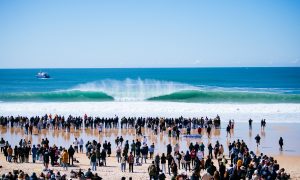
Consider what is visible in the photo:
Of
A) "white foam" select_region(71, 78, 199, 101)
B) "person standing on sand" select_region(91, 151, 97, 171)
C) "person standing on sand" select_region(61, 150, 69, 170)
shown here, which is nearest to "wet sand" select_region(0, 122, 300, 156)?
"person standing on sand" select_region(91, 151, 97, 171)

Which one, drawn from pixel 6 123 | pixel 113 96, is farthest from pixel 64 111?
pixel 113 96

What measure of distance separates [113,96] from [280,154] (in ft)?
139

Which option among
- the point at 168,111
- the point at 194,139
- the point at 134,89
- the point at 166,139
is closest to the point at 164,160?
the point at 166,139

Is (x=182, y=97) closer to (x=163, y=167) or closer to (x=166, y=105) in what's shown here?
(x=166, y=105)

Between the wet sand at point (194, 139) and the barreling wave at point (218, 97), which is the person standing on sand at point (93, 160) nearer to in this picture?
the wet sand at point (194, 139)

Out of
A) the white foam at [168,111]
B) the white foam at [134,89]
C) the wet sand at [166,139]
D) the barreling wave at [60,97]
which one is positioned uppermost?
the white foam at [134,89]

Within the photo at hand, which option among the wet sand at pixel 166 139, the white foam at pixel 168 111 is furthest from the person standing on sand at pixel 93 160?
the white foam at pixel 168 111

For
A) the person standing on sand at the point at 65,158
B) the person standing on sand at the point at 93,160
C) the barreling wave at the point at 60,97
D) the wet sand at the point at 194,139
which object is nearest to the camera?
the person standing on sand at the point at 93,160

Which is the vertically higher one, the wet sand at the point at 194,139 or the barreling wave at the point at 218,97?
the barreling wave at the point at 218,97

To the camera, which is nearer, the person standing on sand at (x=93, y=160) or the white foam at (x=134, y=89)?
the person standing on sand at (x=93, y=160)

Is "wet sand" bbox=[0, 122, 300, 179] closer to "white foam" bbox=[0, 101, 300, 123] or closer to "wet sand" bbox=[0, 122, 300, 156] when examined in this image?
"wet sand" bbox=[0, 122, 300, 156]

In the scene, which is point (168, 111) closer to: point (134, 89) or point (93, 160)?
point (93, 160)

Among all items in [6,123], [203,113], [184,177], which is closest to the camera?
[184,177]

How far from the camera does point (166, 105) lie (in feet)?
156
